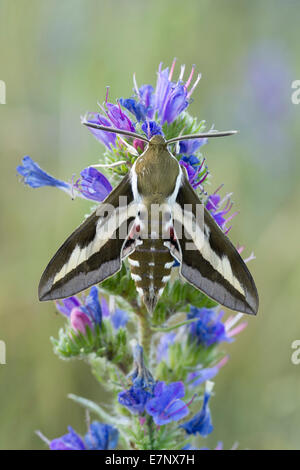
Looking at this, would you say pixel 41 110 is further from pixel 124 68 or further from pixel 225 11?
pixel 225 11

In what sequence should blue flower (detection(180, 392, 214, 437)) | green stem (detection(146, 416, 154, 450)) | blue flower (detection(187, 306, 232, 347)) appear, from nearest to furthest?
green stem (detection(146, 416, 154, 450)) → blue flower (detection(180, 392, 214, 437)) → blue flower (detection(187, 306, 232, 347))

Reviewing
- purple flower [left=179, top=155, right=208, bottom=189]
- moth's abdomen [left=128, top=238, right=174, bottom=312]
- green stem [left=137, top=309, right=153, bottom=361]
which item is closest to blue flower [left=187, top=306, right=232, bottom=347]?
green stem [left=137, top=309, right=153, bottom=361]

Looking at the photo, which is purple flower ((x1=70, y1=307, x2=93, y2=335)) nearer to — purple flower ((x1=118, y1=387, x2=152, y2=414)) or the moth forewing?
purple flower ((x1=118, y1=387, x2=152, y2=414))

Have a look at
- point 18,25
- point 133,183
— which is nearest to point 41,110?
point 18,25

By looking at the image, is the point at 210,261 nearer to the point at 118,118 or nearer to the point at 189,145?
the point at 189,145

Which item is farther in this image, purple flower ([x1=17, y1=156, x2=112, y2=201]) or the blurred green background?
the blurred green background

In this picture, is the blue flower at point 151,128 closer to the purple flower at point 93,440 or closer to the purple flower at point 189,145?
the purple flower at point 189,145
